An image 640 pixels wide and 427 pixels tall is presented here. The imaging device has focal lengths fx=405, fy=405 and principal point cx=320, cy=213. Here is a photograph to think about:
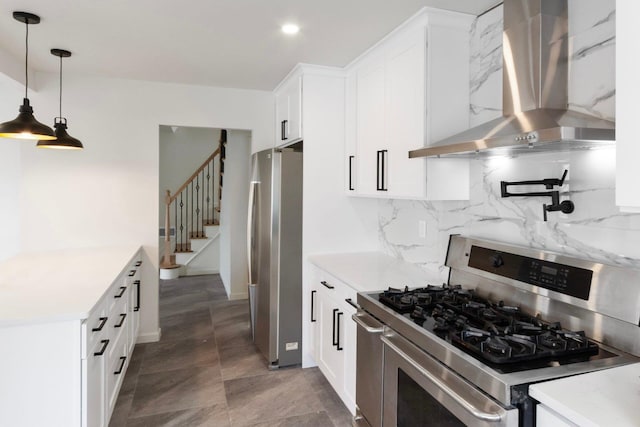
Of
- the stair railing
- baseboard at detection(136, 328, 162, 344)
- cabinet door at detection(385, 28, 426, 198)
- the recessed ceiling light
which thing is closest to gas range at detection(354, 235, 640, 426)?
cabinet door at detection(385, 28, 426, 198)

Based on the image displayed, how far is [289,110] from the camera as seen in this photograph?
354 cm

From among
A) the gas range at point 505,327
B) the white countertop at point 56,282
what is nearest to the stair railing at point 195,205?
the white countertop at point 56,282

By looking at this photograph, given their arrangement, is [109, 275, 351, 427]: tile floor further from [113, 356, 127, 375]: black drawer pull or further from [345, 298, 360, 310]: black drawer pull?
[345, 298, 360, 310]: black drawer pull

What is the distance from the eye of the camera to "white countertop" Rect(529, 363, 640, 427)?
3.22 ft

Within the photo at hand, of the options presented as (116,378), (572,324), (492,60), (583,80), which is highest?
(492,60)

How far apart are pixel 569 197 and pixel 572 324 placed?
20.6 inches

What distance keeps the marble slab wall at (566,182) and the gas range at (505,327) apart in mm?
100

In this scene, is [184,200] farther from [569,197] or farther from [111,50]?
[569,197]

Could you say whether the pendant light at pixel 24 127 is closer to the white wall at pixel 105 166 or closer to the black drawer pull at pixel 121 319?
A: the black drawer pull at pixel 121 319

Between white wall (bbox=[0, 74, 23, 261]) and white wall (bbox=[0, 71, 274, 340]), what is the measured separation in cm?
1

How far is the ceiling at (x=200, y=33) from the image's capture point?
7.17ft

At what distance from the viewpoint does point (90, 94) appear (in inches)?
139

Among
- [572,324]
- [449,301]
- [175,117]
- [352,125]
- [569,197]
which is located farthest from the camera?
[175,117]

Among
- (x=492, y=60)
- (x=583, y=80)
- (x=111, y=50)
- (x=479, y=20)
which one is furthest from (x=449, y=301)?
(x=111, y=50)
